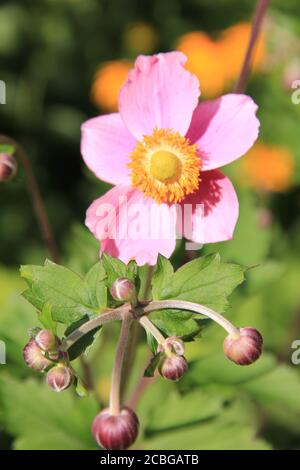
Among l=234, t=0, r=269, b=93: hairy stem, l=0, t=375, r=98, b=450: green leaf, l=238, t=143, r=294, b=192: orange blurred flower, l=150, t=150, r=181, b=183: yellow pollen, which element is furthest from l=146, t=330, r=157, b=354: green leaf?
l=238, t=143, r=294, b=192: orange blurred flower

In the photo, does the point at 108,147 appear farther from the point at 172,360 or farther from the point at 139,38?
the point at 139,38

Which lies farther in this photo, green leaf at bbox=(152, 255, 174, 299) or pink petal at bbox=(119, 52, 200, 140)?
pink petal at bbox=(119, 52, 200, 140)

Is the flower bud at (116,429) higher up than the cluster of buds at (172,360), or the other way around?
the cluster of buds at (172,360)

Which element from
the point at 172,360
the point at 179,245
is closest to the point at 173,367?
the point at 172,360

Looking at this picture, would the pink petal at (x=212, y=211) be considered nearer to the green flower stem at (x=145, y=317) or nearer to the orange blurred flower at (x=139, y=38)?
the green flower stem at (x=145, y=317)

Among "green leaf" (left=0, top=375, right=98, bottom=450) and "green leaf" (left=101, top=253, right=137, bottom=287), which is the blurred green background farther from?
"green leaf" (left=101, top=253, right=137, bottom=287)

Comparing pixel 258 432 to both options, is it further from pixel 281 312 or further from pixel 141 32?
pixel 141 32

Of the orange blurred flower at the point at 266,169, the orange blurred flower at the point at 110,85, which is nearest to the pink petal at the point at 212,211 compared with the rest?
the orange blurred flower at the point at 266,169

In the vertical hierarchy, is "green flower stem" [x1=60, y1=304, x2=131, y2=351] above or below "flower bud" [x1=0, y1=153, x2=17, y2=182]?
below
